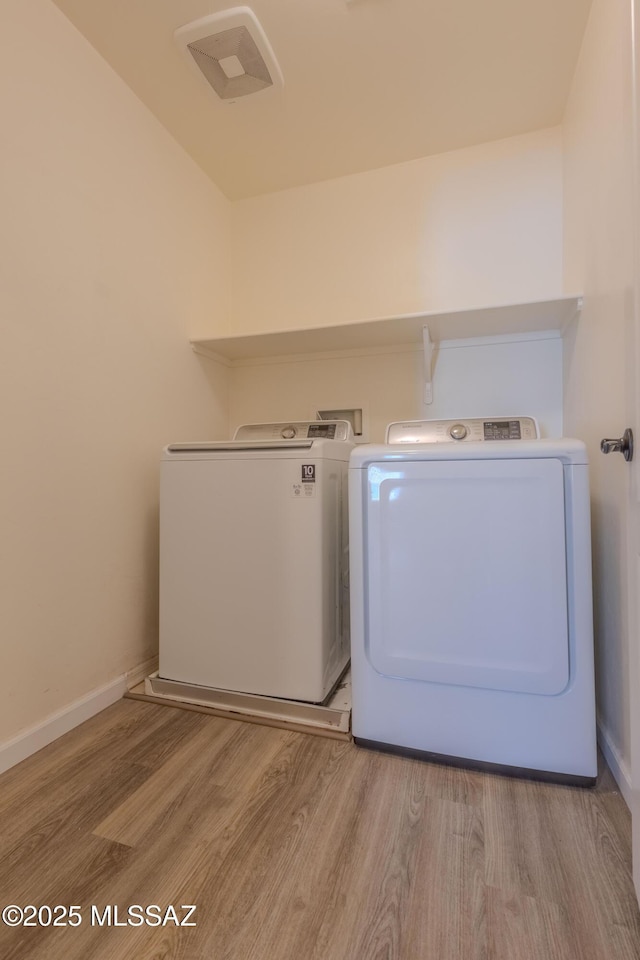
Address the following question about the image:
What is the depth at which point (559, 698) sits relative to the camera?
3.60ft

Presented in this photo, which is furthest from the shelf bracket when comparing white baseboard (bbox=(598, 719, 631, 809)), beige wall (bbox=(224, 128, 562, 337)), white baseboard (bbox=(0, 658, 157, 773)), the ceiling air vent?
white baseboard (bbox=(0, 658, 157, 773))

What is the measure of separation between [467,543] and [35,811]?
1282 millimetres

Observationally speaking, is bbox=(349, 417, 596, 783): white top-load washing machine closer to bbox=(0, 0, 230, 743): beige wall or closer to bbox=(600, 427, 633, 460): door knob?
bbox=(600, 427, 633, 460): door knob

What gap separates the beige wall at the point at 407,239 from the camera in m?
1.90

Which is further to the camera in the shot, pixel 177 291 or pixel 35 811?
pixel 177 291

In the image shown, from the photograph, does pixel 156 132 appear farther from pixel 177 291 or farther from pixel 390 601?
pixel 390 601

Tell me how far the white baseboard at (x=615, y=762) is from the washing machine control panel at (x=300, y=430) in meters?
1.37

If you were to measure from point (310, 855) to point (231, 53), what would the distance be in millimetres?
2380

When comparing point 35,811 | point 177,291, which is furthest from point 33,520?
point 177,291

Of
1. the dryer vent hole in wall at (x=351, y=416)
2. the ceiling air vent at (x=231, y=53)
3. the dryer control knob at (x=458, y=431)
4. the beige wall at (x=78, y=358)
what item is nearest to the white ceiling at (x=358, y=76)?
the ceiling air vent at (x=231, y=53)

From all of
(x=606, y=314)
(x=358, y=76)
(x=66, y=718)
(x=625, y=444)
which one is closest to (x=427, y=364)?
(x=606, y=314)

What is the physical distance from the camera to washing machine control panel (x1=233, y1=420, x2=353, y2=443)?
6.48 feet

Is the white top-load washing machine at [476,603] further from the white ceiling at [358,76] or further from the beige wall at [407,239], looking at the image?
the white ceiling at [358,76]

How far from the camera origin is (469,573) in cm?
117
